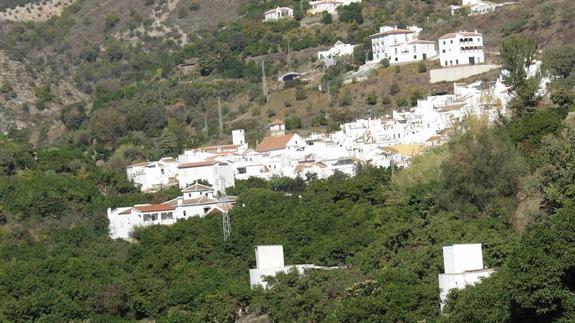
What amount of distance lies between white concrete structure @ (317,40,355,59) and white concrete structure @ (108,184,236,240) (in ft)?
115

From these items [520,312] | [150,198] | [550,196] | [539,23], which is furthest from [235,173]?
[520,312]

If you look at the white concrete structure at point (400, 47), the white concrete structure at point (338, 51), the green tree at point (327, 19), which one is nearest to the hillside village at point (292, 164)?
the white concrete structure at point (400, 47)

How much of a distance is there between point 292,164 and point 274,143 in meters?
4.31

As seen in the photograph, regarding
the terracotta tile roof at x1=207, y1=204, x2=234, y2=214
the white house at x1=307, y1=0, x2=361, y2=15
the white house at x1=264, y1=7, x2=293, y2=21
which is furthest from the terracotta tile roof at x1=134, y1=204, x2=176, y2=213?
the white house at x1=307, y1=0, x2=361, y2=15

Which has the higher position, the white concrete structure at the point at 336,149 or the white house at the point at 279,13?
the white house at the point at 279,13

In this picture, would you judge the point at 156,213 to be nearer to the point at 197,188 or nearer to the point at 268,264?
the point at 197,188

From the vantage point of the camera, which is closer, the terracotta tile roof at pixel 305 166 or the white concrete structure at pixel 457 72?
the terracotta tile roof at pixel 305 166

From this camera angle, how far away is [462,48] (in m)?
85.4

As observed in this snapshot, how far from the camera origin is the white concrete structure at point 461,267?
35.3 metres

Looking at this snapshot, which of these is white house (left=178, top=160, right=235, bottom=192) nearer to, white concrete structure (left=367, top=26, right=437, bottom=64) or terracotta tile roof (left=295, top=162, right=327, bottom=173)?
terracotta tile roof (left=295, top=162, right=327, bottom=173)

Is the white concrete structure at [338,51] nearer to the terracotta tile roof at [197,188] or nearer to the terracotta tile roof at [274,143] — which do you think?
the terracotta tile roof at [274,143]

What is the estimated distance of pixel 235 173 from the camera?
72875mm

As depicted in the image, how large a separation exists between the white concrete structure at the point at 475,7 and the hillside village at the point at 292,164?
14.3 inches

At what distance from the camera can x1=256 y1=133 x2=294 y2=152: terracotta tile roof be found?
7588cm
